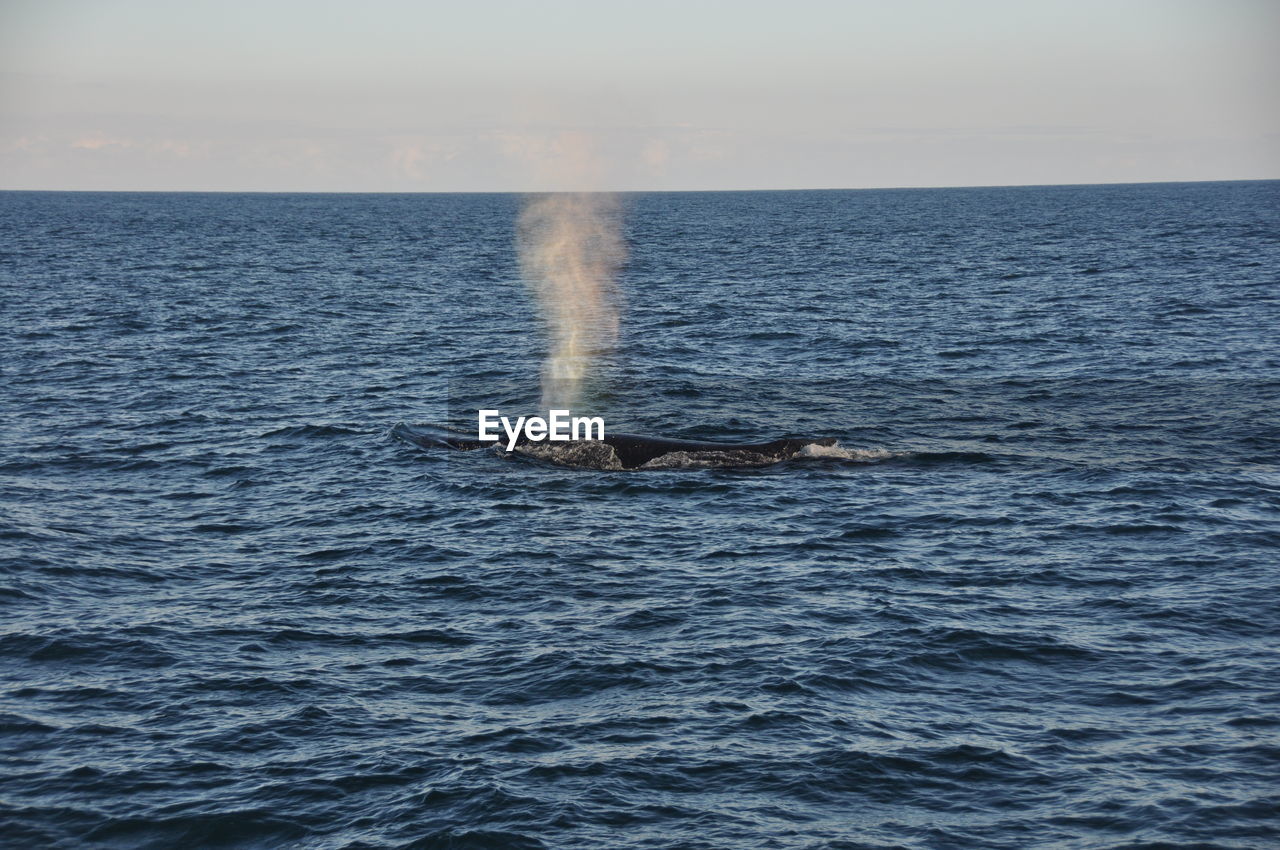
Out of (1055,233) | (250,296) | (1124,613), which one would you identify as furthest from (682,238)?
(1124,613)

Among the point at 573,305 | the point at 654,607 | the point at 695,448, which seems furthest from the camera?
the point at 573,305

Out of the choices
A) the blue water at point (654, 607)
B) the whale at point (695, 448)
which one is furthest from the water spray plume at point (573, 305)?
the whale at point (695, 448)

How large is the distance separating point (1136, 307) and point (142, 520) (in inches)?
2454

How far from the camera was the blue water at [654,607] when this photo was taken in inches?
731

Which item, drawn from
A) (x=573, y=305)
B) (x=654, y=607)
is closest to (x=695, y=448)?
(x=654, y=607)

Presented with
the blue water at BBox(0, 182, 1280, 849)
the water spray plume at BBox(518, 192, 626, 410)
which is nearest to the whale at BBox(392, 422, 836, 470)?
the blue water at BBox(0, 182, 1280, 849)

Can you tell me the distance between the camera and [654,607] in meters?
26.6

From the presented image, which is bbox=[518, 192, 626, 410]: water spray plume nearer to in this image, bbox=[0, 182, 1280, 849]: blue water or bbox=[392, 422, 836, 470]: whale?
bbox=[0, 182, 1280, 849]: blue water

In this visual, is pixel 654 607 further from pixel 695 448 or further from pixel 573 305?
pixel 573 305

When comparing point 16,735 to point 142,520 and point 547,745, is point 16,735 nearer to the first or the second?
point 547,745

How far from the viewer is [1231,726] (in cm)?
2061

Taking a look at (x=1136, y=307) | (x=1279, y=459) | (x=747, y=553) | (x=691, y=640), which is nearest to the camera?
(x=691, y=640)

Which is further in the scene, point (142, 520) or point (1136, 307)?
point (1136, 307)

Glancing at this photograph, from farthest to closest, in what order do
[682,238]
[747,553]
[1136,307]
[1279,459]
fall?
[682,238] → [1136,307] → [1279,459] → [747,553]
